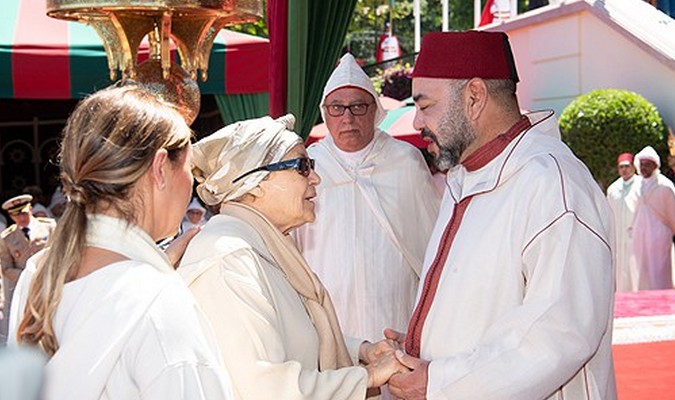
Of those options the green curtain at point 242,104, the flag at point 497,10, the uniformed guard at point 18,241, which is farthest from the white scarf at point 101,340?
the flag at point 497,10

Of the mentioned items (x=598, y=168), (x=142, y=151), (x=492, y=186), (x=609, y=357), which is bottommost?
(x=598, y=168)

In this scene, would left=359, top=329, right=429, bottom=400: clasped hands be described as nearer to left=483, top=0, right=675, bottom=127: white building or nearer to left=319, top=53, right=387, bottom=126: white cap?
left=319, top=53, right=387, bottom=126: white cap

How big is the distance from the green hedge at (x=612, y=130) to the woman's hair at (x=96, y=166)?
1134 centimetres

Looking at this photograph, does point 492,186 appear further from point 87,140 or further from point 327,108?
point 327,108

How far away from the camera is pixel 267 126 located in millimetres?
2846

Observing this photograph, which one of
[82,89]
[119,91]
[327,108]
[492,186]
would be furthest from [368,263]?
[82,89]

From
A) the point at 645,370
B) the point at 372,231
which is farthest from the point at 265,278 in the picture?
the point at 645,370

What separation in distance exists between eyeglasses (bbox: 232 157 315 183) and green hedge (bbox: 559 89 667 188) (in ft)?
33.7

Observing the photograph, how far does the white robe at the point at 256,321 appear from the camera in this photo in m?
2.51

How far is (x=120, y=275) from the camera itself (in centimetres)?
175

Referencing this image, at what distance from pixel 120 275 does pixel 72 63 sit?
758cm

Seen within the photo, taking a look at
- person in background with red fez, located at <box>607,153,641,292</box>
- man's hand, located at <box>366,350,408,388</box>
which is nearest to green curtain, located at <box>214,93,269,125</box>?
person in background with red fez, located at <box>607,153,641,292</box>

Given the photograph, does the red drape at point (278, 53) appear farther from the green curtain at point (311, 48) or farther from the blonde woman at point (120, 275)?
the blonde woman at point (120, 275)

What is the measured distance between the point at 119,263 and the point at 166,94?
219cm
